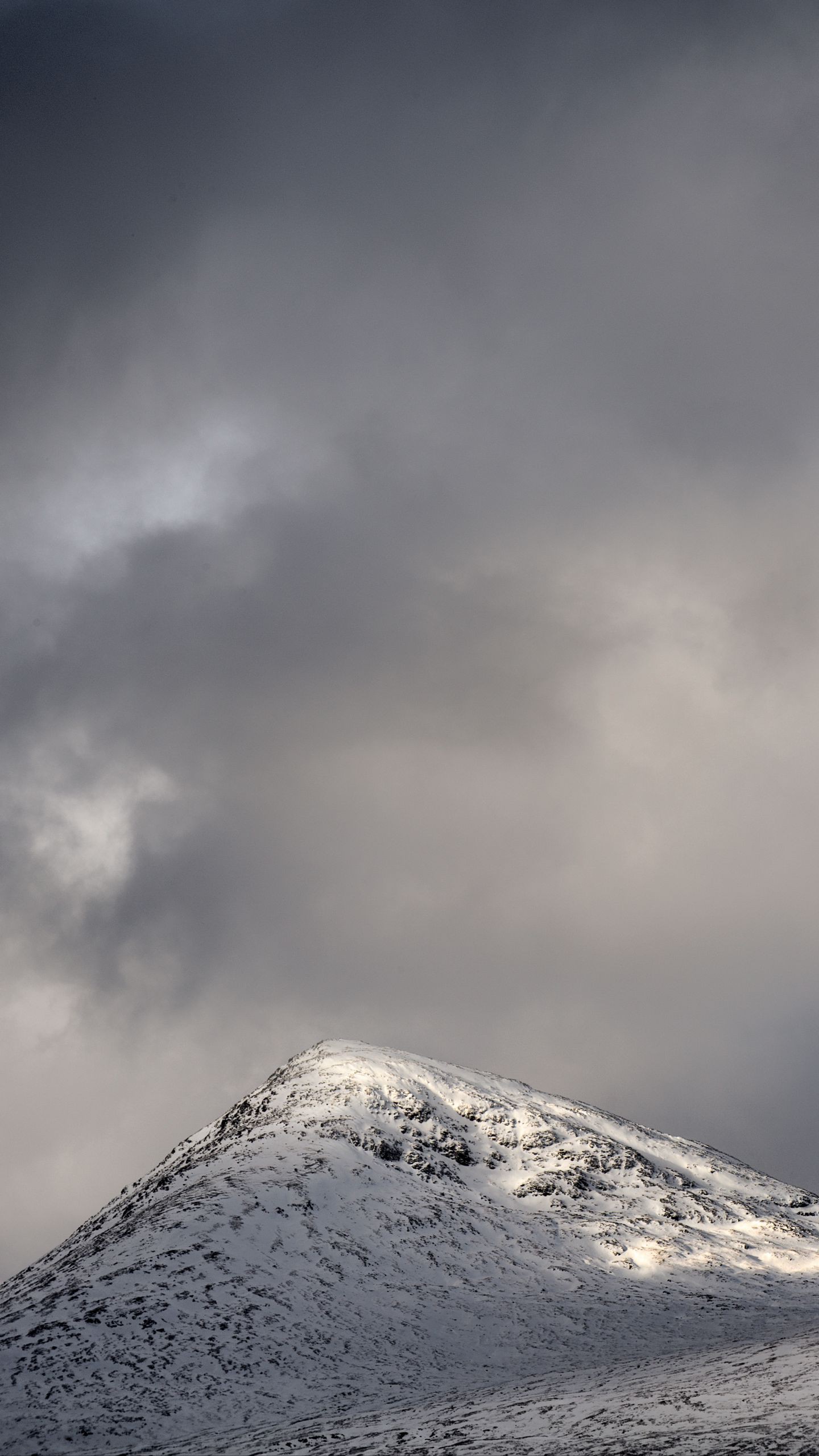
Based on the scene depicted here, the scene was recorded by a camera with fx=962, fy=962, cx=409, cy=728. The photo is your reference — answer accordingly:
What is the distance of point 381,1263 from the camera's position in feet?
251

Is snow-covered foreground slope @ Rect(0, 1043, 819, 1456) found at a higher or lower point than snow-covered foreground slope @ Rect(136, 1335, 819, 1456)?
higher

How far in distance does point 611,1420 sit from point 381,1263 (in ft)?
153

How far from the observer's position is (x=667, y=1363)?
4878 cm

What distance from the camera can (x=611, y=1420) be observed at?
34375 mm

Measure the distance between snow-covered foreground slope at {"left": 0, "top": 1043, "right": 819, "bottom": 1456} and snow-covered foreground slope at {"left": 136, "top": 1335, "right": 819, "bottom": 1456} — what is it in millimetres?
5873

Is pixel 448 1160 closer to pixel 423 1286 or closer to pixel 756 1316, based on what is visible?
pixel 423 1286

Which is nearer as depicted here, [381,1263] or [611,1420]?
[611,1420]

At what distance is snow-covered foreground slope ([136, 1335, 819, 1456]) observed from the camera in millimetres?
29609

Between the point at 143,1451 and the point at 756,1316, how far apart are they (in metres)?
48.1

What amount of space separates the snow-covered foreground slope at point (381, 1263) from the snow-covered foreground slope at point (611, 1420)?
587 cm

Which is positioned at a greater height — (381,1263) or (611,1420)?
(381,1263)

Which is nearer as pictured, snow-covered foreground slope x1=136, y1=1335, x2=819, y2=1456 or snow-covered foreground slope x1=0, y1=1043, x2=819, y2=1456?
snow-covered foreground slope x1=136, y1=1335, x2=819, y2=1456

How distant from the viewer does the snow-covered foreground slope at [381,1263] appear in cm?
5128

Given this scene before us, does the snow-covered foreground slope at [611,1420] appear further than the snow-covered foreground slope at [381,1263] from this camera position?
No
